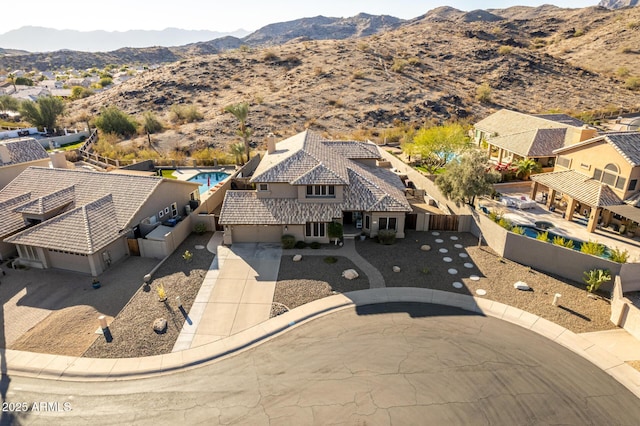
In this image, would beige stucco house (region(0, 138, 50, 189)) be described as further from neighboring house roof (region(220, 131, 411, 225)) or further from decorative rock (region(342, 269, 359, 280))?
decorative rock (region(342, 269, 359, 280))

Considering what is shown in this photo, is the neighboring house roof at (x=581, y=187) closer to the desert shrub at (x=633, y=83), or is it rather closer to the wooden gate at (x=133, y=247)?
the wooden gate at (x=133, y=247)

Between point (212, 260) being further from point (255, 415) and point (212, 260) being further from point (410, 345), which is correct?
point (410, 345)

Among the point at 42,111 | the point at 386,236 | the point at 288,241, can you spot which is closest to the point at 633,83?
the point at 386,236

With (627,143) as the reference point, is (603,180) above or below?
below

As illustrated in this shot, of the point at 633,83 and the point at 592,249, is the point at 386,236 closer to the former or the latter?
the point at 592,249

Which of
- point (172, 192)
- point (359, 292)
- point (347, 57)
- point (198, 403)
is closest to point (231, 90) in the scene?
point (347, 57)
